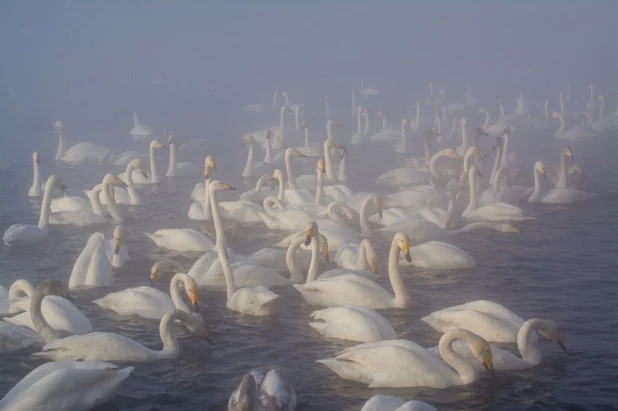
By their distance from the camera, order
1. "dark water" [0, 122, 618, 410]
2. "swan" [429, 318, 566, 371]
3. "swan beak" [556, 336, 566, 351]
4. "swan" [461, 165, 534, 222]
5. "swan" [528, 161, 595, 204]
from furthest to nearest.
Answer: "swan" [528, 161, 595, 204]
"swan" [461, 165, 534, 222]
"swan beak" [556, 336, 566, 351]
"swan" [429, 318, 566, 371]
"dark water" [0, 122, 618, 410]

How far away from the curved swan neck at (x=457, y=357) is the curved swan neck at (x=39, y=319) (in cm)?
459

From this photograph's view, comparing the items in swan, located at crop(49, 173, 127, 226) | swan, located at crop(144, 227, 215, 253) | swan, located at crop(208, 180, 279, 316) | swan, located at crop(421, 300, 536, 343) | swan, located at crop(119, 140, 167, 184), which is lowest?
swan, located at crop(421, 300, 536, 343)

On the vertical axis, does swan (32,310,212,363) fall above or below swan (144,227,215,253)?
below

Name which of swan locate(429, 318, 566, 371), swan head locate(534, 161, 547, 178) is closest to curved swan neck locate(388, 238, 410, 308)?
swan locate(429, 318, 566, 371)

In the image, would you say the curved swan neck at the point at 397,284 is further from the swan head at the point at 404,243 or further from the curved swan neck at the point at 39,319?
the curved swan neck at the point at 39,319

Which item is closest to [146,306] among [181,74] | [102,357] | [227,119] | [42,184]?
[102,357]

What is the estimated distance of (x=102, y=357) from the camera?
8.74 metres

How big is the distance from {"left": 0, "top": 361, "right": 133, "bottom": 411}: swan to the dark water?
0.42 meters

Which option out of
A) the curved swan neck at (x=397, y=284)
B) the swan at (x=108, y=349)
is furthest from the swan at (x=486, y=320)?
the swan at (x=108, y=349)

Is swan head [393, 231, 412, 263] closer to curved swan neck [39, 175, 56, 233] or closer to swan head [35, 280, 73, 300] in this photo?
swan head [35, 280, 73, 300]

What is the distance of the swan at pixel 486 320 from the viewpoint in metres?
9.45

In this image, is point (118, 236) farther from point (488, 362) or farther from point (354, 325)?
point (488, 362)

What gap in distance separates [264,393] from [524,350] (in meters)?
3.12

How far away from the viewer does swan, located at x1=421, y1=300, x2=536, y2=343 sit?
31.0 feet
